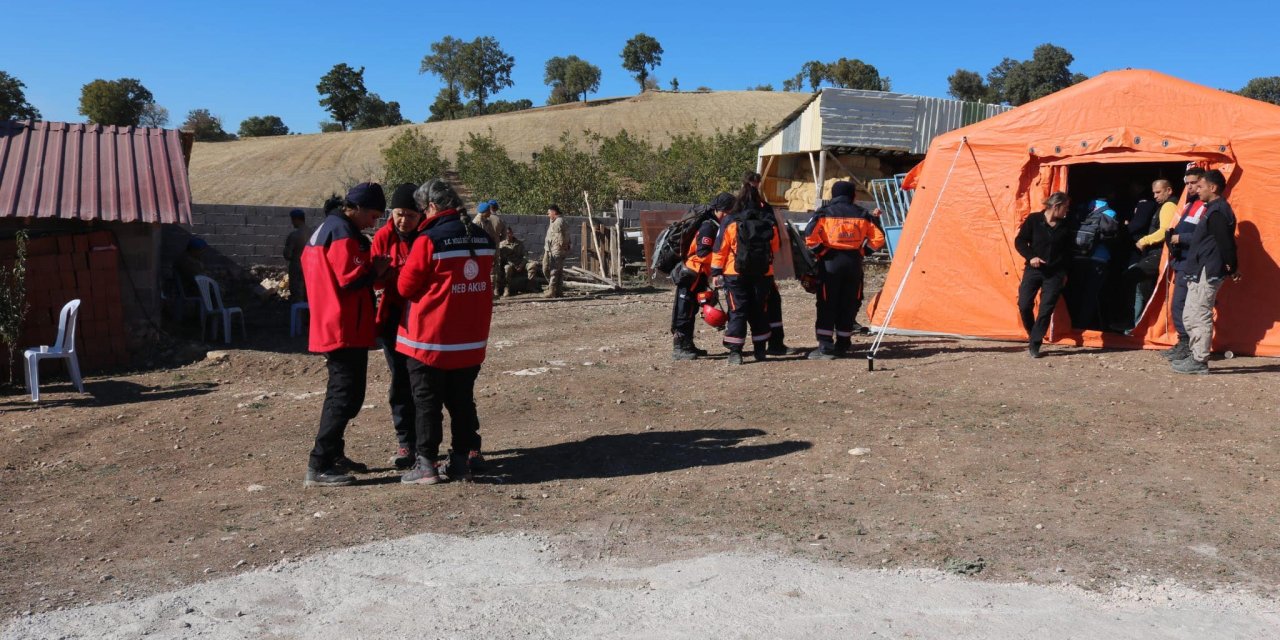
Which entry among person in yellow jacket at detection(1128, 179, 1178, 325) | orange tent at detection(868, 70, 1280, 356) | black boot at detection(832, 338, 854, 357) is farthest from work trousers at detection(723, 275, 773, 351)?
person in yellow jacket at detection(1128, 179, 1178, 325)

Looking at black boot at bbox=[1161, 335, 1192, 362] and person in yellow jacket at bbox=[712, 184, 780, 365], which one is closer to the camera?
black boot at bbox=[1161, 335, 1192, 362]

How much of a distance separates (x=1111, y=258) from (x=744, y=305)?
12.8ft

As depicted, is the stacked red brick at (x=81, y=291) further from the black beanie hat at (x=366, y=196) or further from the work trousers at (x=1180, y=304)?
the work trousers at (x=1180, y=304)

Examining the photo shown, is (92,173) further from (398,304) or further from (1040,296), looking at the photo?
(1040,296)

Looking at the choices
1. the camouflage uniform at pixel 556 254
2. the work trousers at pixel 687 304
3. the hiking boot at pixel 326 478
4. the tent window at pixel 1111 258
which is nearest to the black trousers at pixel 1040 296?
the tent window at pixel 1111 258

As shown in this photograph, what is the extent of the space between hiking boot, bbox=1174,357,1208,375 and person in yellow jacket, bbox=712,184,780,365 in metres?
3.45

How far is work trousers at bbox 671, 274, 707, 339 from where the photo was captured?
922 centimetres

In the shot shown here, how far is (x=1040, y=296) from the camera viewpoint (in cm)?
898

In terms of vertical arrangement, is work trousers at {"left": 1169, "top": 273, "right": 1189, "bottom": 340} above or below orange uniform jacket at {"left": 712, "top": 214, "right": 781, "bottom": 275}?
below

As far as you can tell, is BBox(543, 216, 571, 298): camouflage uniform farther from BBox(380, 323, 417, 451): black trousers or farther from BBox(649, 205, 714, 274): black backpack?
BBox(380, 323, 417, 451): black trousers

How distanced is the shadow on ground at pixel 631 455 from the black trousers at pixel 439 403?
1.15 ft

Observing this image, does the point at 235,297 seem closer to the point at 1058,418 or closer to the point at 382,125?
the point at 1058,418

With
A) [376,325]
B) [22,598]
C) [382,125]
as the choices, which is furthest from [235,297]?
[382,125]

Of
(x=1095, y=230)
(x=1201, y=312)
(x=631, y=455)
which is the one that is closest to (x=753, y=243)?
(x=631, y=455)
